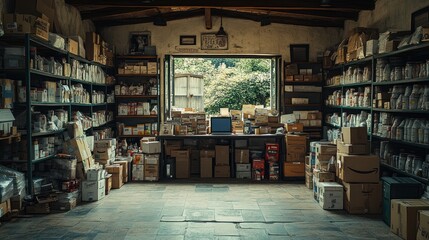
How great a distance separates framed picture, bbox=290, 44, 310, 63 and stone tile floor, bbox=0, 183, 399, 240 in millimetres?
3815

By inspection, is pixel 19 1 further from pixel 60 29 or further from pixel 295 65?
pixel 295 65

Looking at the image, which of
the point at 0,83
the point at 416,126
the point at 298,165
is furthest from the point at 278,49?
the point at 0,83

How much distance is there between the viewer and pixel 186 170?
27.6 feet

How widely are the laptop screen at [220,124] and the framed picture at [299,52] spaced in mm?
2380

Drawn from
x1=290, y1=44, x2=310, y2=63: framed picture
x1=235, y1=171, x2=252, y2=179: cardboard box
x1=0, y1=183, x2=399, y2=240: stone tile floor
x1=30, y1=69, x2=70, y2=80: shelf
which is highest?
x1=290, y1=44, x2=310, y2=63: framed picture

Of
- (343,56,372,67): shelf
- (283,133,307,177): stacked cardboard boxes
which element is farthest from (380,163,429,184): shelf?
(283,133,307,177): stacked cardboard boxes

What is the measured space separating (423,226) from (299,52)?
Result: 626 cm

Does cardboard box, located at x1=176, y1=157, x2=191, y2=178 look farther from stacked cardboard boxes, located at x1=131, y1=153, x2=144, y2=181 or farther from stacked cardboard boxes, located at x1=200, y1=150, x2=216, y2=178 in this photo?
stacked cardboard boxes, located at x1=131, y1=153, x2=144, y2=181

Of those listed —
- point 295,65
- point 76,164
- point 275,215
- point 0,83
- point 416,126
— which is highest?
point 295,65

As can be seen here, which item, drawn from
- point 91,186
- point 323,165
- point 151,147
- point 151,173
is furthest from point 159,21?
point 323,165

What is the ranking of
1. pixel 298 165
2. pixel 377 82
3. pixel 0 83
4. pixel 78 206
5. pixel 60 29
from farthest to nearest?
pixel 298 165 → pixel 60 29 → pixel 377 82 → pixel 78 206 → pixel 0 83

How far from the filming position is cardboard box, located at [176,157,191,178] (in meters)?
8.41

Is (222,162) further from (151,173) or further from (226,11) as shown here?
(226,11)

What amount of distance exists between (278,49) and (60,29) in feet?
16.0
